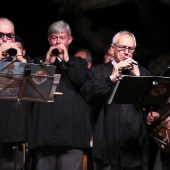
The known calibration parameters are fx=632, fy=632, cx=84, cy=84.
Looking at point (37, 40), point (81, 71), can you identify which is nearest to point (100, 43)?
point (37, 40)

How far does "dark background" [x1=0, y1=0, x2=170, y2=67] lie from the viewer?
35.4ft

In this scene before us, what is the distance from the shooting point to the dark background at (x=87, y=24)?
10.8m

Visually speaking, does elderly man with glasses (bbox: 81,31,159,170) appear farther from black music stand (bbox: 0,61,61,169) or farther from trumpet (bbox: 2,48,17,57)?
trumpet (bbox: 2,48,17,57)

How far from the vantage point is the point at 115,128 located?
641cm

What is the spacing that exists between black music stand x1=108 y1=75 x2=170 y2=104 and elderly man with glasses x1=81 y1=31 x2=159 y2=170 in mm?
270

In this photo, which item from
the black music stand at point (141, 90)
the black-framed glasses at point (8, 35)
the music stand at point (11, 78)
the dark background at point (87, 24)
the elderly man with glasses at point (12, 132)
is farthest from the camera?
the dark background at point (87, 24)

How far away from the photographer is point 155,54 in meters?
10.9

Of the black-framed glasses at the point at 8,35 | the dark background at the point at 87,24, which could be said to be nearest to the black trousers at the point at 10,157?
the black-framed glasses at the point at 8,35

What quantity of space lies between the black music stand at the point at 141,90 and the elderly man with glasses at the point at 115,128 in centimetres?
27

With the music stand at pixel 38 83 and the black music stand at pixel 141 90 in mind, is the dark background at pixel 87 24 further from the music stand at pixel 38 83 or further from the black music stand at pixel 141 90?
the music stand at pixel 38 83

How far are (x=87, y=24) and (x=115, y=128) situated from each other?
4907 mm

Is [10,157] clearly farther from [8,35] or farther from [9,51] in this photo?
[8,35]

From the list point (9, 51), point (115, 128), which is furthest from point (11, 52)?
point (115, 128)

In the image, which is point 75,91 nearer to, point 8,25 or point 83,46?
point 8,25
